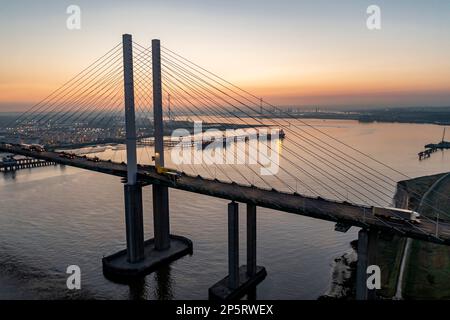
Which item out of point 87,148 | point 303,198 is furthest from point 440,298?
point 87,148

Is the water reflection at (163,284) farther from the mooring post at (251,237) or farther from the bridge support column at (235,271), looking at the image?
the mooring post at (251,237)

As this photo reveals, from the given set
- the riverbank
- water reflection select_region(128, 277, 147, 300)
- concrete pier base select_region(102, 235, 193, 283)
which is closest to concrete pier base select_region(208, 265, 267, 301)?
water reflection select_region(128, 277, 147, 300)

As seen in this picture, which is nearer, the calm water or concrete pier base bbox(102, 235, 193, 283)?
the calm water

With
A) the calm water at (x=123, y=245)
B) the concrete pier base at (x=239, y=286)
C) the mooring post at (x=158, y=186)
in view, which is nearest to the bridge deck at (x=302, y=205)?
the mooring post at (x=158, y=186)

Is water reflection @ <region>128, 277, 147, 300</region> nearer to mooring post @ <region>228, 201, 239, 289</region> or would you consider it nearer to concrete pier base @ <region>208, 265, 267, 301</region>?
concrete pier base @ <region>208, 265, 267, 301</region>

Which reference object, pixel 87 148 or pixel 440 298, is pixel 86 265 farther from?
pixel 87 148

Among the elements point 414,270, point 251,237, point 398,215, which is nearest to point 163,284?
point 251,237
